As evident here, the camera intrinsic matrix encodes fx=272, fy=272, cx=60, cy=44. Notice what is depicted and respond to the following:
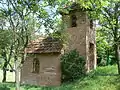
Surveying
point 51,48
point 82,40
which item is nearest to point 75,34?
point 82,40

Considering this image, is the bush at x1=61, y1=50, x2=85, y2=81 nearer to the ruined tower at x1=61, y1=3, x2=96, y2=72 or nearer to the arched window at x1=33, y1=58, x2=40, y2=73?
the ruined tower at x1=61, y1=3, x2=96, y2=72

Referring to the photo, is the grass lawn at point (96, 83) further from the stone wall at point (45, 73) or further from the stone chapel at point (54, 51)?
the stone chapel at point (54, 51)

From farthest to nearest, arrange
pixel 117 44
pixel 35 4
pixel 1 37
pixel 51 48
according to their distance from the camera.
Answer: pixel 51 48, pixel 117 44, pixel 1 37, pixel 35 4

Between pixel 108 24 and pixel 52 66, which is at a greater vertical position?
pixel 108 24

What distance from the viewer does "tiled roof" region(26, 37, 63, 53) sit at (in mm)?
29234

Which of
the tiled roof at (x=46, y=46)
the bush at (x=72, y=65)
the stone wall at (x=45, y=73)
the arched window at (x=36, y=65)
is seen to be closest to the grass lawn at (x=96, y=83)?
the bush at (x=72, y=65)

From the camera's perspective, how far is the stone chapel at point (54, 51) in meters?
29.3

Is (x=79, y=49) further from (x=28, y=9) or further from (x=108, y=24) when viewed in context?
(x=28, y=9)

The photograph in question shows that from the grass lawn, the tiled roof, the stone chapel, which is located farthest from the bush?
the tiled roof

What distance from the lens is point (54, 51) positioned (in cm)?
2891

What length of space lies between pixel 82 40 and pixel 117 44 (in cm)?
405

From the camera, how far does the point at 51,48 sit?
29469 mm

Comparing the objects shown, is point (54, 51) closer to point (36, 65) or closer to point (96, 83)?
point (36, 65)

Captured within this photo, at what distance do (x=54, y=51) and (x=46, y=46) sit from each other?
1684 millimetres
